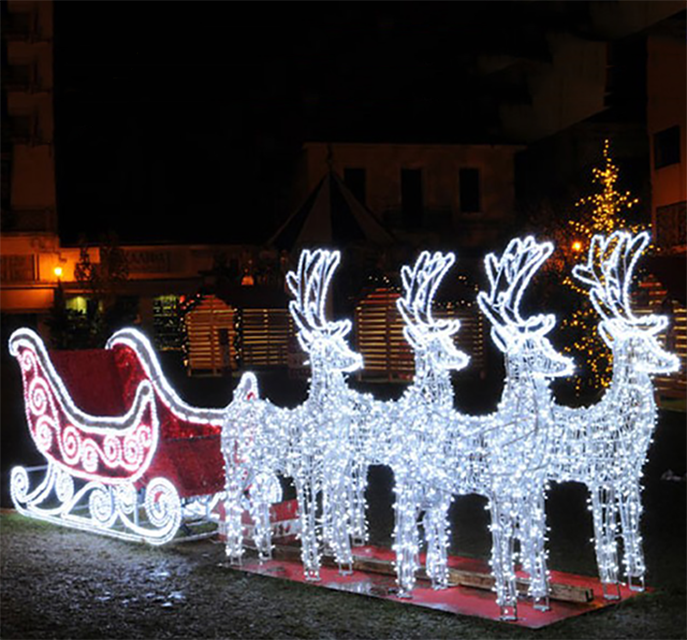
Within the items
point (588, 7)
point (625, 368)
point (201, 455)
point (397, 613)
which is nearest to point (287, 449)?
point (201, 455)

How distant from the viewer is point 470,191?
3947 cm

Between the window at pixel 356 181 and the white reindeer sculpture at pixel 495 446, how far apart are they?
29.5m

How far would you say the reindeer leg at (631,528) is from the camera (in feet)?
26.2

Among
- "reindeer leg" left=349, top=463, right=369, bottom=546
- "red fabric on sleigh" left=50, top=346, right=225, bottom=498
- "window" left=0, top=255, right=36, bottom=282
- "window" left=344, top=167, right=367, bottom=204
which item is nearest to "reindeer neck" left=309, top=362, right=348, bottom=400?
"reindeer leg" left=349, top=463, right=369, bottom=546

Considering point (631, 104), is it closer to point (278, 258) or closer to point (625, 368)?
point (278, 258)

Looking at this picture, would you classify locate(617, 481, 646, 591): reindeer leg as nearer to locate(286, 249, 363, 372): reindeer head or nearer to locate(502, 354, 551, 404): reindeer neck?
locate(502, 354, 551, 404): reindeer neck

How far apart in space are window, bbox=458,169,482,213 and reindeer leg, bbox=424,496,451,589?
1240 inches

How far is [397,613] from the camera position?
7551 mm

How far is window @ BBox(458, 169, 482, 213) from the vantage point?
1545 inches

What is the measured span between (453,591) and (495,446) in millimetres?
1161

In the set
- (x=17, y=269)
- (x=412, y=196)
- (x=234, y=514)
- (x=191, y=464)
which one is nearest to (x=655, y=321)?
(x=234, y=514)

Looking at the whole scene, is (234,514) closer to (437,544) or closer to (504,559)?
(437,544)

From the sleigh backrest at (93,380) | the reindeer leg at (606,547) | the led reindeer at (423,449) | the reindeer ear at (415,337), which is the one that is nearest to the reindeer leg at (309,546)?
the led reindeer at (423,449)

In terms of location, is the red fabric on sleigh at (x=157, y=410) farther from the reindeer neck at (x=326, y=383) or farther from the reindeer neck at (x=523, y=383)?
the reindeer neck at (x=523, y=383)
